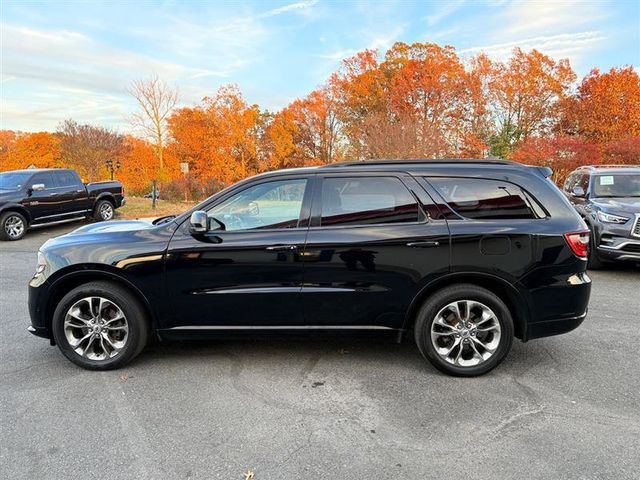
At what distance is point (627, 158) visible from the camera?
64.3 ft

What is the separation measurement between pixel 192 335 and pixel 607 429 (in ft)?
10.4

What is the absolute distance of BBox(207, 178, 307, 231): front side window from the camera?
3717mm

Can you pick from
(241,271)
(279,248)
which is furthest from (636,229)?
(241,271)

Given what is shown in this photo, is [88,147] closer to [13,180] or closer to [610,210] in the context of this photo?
[13,180]

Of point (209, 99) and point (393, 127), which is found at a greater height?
point (209, 99)

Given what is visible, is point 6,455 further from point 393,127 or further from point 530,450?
point 393,127

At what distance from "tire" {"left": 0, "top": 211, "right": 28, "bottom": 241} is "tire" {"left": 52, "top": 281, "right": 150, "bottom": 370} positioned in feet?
30.3

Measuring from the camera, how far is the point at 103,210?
13844mm

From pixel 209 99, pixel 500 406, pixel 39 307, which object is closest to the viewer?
pixel 500 406

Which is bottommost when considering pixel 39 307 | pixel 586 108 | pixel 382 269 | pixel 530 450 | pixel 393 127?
pixel 530 450

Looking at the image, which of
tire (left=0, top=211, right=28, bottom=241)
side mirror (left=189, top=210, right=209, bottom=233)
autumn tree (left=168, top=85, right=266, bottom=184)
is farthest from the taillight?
autumn tree (left=168, top=85, right=266, bottom=184)

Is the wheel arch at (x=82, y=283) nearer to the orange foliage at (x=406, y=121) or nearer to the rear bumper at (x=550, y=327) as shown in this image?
the rear bumper at (x=550, y=327)

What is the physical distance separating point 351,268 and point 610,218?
584 centimetres

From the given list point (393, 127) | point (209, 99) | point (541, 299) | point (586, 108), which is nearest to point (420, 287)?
point (541, 299)
